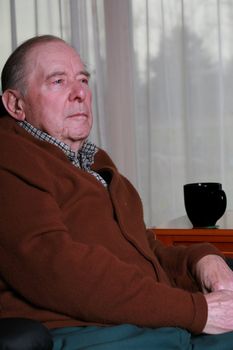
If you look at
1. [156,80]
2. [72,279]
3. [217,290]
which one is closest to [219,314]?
[217,290]

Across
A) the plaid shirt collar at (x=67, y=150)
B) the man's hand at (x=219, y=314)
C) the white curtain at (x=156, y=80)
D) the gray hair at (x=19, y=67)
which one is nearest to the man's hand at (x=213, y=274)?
the man's hand at (x=219, y=314)

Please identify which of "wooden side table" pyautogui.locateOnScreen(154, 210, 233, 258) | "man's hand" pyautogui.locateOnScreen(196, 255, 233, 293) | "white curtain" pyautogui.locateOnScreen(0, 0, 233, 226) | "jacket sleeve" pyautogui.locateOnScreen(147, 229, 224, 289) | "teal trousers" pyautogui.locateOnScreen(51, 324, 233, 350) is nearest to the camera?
"teal trousers" pyautogui.locateOnScreen(51, 324, 233, 350)

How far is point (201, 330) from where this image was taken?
3.97ft

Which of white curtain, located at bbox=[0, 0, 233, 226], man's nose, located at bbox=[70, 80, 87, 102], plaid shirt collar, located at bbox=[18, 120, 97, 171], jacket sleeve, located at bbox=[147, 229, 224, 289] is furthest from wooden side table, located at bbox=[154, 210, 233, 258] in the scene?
white curtain, located at bbox=[0, 0, 233, 226]

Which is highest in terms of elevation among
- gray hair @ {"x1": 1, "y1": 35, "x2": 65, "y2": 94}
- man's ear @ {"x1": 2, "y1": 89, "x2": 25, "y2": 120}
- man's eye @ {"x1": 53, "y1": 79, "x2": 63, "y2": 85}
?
gray hair @ {"x1": 1, "y1": 35, "x2": 65, "y2": 94}

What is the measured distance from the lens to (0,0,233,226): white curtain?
2820mm

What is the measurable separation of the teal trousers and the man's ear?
20.8 inches

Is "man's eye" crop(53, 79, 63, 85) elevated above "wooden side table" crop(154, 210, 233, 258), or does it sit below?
above

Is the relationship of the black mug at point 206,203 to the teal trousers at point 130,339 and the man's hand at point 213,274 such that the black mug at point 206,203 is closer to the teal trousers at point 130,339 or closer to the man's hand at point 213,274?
the man's hand at point 213,274

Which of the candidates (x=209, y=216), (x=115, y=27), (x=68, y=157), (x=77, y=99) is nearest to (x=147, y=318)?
(x=68, y=157)

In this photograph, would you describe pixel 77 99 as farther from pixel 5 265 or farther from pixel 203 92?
pixel 203 92

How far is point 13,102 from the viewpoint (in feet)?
4.83

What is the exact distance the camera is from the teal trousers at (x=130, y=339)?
3.75 feet

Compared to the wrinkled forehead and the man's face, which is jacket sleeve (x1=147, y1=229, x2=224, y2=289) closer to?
the man's face
